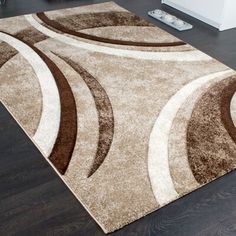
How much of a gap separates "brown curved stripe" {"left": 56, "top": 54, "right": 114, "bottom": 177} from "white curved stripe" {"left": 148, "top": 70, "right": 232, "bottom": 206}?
245 mm

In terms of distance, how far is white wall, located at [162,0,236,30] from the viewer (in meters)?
3.28

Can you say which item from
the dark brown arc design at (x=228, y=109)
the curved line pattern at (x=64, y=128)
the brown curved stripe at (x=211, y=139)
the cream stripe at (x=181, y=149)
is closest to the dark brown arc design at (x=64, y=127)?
the curved line pattern at (x=64, y=128)

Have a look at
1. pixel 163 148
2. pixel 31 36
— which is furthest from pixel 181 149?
pixel 31 36

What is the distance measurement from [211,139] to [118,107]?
24.0 inches

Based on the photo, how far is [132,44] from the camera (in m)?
3.00

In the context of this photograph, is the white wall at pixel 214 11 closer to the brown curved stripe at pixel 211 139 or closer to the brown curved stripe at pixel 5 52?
the brown curved stripe at pixel 211 139

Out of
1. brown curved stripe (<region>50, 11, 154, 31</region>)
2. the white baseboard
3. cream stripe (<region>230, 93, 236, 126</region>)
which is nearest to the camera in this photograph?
cream stripe (<region>230, 93, 236, 126</region>)

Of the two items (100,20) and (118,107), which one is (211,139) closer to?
(118,107)

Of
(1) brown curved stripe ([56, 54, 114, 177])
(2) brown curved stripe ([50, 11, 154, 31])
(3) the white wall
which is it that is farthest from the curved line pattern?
(3) the white wall

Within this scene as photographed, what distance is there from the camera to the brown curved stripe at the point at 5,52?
266 cm

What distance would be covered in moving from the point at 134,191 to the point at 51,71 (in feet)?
4.05

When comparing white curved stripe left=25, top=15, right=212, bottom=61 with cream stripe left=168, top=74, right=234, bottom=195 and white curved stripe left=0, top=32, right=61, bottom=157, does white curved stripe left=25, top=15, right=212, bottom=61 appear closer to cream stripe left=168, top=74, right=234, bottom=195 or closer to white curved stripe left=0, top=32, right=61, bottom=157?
white curved stripe left=0, top=32, right=61, bottom=157

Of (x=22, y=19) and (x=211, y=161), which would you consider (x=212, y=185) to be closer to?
(x=211, y=161)

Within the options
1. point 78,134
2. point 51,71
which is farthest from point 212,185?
point 51,71
